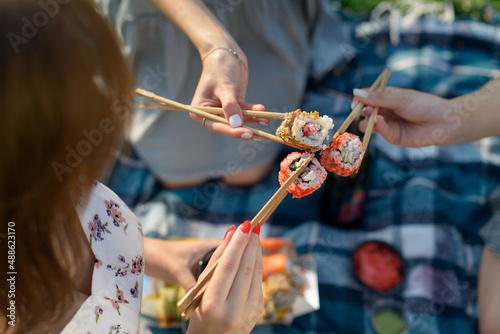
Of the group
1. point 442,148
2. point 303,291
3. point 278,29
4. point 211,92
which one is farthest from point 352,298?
point 278,29

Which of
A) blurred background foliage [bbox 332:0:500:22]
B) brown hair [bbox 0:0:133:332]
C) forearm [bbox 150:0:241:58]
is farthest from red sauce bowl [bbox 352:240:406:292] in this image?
blurred background foliage [bbox 332:0:500:22]

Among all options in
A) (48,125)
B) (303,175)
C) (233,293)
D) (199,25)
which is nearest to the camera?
(48,125)

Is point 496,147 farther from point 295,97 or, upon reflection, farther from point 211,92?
point 211,92

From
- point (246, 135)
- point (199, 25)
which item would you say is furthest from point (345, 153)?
point (199, 25)

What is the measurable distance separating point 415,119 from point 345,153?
0.43 meters

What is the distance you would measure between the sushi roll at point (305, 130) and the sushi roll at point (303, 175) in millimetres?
38

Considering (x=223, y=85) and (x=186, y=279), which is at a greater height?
(x=223, y=85)

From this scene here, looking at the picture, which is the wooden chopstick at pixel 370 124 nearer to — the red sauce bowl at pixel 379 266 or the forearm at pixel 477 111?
the forearm at pixel 477 111

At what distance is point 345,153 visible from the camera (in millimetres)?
994

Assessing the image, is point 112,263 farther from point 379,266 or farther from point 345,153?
point 379,266

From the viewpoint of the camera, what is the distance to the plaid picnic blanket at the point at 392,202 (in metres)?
1.53

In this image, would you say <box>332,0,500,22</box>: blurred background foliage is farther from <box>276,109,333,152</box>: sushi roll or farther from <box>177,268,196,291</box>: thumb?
<box>177,268,196,291</box>: thumb

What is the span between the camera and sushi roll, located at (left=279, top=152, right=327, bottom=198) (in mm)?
964

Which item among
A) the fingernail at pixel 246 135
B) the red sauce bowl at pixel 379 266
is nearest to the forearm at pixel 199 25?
the fingernail at pixel 246 135
